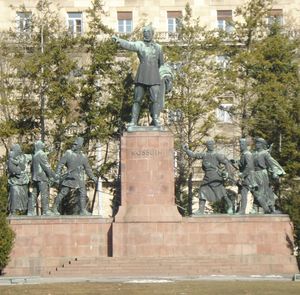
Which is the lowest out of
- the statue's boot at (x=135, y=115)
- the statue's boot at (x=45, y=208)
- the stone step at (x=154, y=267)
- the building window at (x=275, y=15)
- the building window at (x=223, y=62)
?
the stone step at (x=154, y=267)

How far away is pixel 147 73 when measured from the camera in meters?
32.8

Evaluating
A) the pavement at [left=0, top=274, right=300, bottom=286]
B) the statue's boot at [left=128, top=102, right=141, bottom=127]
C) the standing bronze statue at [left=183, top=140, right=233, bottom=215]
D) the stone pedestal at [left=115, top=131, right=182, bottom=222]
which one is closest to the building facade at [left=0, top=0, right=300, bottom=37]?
the statue's boot at [left=128, top=102, right=141, bottom=127]

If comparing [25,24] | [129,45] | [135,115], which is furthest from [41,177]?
[25,24]

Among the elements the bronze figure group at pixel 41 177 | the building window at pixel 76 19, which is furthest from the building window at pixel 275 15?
the bronze figure group at pixel 41 177

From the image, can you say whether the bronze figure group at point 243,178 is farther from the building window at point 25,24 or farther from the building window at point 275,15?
the building window at point 275,15

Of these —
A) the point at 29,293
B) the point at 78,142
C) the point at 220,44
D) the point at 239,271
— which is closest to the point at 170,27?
the point at 220,44

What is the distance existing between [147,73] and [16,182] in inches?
239

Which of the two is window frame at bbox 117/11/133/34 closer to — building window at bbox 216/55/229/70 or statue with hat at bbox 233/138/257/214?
building window at bbox 216/55/229/70

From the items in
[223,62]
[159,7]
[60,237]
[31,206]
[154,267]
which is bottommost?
[154,267]

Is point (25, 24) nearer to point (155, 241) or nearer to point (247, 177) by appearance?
point (247, 177)

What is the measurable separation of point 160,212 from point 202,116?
13.1 meters

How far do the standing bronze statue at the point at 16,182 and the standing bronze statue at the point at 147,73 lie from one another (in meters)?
4.20

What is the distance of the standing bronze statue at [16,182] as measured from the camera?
32562 mm

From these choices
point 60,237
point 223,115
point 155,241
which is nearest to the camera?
point 155,241
